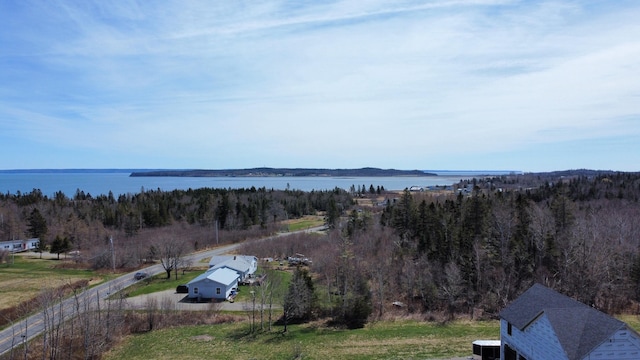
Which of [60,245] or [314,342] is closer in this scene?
[314,342]

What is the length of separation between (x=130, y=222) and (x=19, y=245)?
20988mm

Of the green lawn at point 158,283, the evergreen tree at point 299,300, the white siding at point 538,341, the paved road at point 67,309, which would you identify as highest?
the white siding at point 538,341

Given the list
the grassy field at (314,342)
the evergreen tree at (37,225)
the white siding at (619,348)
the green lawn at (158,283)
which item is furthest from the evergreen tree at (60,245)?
the white siding at (619,348)

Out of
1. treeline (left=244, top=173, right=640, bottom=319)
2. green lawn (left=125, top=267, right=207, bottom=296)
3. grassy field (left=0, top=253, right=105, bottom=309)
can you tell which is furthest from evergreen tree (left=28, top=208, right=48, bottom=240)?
treeline (left=244, top=173, right=640, bottom=319)

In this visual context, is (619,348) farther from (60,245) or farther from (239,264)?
(60,245)

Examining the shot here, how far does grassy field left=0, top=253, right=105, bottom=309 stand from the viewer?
4910cm

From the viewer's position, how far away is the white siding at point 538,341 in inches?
778

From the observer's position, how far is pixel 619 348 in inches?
722

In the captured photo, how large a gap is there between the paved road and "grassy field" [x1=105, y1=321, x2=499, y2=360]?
589 centimetres

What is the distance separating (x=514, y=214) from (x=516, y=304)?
35.2 m

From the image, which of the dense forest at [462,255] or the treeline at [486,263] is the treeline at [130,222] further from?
the treeline at [486,263]

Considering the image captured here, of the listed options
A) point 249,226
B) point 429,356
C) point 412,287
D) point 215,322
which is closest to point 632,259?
point 412,287

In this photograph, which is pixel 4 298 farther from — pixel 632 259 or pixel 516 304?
pixel 632 259

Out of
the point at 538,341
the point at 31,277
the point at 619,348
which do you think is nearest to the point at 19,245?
the point at 31,277
